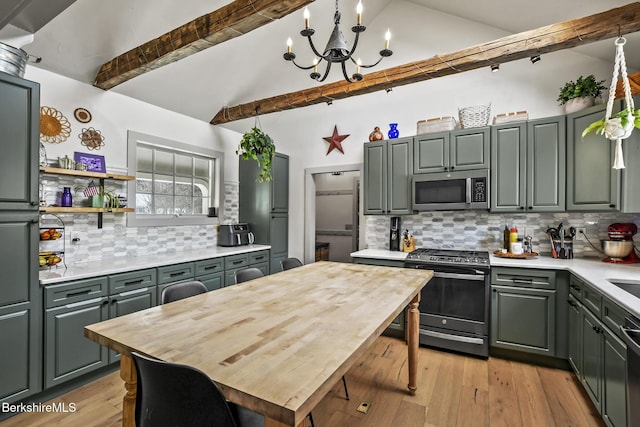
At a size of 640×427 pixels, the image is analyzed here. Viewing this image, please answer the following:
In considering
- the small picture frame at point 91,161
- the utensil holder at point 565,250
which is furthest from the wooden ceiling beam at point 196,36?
the utensil holder at point 565,250

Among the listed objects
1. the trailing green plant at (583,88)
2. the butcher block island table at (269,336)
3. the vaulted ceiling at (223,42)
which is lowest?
the butcher block island table at (269,336)

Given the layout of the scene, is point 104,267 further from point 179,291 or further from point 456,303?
point 456,303

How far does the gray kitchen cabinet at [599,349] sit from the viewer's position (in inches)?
66.7

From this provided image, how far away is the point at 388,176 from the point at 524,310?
1922 millimetres

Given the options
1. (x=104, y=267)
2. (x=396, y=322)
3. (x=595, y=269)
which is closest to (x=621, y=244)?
(x=595, y=269)

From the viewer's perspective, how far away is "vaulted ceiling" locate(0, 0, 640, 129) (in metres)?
2.63

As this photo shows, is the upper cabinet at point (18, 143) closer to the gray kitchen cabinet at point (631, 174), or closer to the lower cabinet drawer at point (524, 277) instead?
the lower cabinet drawer at point (524, 277)

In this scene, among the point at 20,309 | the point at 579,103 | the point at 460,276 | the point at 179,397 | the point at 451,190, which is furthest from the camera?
the point at 451,190

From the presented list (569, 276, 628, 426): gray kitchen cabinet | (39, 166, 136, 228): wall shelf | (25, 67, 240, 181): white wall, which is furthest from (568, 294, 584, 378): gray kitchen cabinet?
(25, 67, 240, 181): white wall

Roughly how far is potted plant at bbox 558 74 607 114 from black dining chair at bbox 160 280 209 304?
3626mm

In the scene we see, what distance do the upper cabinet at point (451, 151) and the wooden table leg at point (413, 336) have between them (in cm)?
176

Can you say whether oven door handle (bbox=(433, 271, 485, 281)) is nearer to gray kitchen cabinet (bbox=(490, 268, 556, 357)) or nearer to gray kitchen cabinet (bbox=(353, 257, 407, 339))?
gray kitchen cabinet (bbox=(490, 268, 556, 357))

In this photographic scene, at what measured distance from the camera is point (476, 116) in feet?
10.9

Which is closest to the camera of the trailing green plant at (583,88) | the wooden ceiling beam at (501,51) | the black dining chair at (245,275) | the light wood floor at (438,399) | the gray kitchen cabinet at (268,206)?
the light wood floor at (438,399)
